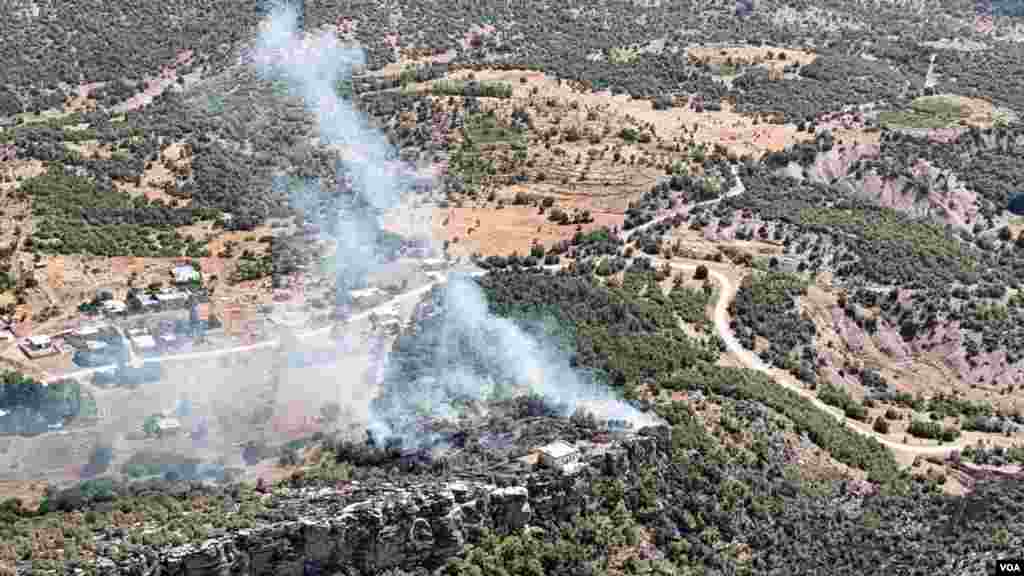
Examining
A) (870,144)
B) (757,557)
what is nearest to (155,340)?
(757,557)

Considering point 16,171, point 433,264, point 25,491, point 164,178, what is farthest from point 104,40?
point 25,491

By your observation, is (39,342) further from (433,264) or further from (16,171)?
(16,171)

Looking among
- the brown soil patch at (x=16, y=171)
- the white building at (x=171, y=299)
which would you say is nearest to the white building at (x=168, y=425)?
the white building at (x=171, y=299)

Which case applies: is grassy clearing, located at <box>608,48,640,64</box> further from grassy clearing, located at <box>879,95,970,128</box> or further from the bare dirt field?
the bare dirt field

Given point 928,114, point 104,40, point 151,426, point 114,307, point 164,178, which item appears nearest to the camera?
point 151,426

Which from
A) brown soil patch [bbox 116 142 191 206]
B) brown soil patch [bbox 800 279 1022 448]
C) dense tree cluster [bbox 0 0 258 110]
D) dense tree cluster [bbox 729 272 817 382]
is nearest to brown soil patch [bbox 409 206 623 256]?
dense tree cluster [bbox 729 272 817 382]

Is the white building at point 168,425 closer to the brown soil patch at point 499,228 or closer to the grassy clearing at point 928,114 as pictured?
the brown soil patch at point 499,228
